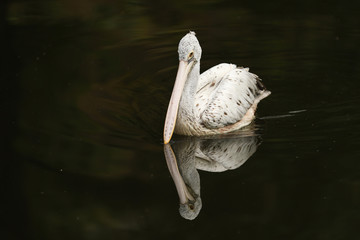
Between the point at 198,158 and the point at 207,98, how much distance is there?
901 millimetres

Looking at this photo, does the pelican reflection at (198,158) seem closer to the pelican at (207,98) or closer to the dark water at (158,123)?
the dark water at (158,123)

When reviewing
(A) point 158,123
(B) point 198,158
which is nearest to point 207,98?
(A) point 158,123

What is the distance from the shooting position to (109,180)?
5.73m

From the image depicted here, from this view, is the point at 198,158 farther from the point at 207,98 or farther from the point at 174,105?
the point at 207,98

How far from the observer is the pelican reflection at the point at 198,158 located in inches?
215

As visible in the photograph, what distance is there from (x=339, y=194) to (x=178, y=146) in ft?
5.47

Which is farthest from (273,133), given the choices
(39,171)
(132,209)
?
(39,171)

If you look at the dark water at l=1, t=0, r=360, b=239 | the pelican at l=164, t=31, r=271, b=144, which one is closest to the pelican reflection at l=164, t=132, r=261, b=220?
the dark water at l=1, t=0, r=360, b=239

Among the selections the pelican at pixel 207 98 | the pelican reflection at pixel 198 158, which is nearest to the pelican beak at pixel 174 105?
the pelican at pixel 207 98

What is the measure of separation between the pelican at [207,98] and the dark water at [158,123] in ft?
0.52

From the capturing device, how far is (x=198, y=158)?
6023 millimetres

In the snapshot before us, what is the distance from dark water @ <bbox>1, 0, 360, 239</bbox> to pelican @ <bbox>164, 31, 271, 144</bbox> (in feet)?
0.52

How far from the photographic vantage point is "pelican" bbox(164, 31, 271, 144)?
602 cm

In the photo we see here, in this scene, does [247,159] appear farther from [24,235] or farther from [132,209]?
[24,235]
